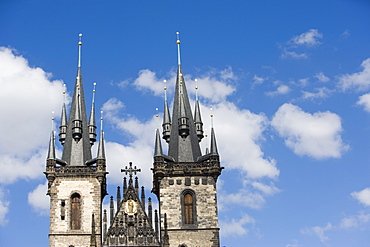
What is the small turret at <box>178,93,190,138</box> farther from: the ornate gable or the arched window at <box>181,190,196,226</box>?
the ornate gable

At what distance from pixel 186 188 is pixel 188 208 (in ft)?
4.59

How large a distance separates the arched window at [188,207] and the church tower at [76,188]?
18.9 ft

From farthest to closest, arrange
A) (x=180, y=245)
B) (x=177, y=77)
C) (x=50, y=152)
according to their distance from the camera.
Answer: (x=177, y=77), (x=50, y=152), (x=180, y=245)

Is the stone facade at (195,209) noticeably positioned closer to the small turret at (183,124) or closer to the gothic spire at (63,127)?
the small turret at (183,124)

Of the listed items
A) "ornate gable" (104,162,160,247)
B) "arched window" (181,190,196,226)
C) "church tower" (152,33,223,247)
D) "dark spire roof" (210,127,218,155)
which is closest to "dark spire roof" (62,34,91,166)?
"ornate gable" (104,162,160,247)

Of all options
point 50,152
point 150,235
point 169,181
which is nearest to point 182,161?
point 169,181

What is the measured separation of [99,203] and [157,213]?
13.2 feet

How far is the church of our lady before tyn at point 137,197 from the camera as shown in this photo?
5075 centimetres

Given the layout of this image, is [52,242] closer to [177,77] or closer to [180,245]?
[180,245]

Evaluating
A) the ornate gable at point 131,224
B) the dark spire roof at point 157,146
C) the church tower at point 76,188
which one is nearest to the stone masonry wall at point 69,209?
the church tower at point 76,188

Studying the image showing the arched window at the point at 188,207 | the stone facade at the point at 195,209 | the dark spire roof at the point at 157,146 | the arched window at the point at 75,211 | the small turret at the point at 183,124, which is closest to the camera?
the stone facade at the point at 195,209

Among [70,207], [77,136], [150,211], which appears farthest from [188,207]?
[77,136]

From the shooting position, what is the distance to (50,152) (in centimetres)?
5381

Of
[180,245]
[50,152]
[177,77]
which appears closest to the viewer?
[180,245]
